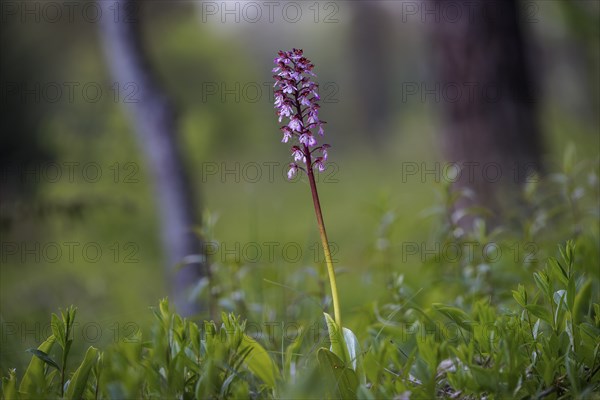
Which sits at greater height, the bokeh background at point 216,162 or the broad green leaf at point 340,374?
the bokeh background at point 216,162

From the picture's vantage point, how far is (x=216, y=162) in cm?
1423

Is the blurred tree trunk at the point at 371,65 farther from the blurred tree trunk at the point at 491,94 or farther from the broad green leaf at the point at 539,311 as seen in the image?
the broad green leaf at the point at 539,311

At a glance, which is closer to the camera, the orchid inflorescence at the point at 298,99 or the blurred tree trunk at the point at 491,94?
the orchid inflorescence at the point at 298,99

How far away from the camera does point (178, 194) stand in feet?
15.2

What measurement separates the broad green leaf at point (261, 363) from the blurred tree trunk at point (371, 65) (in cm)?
2180

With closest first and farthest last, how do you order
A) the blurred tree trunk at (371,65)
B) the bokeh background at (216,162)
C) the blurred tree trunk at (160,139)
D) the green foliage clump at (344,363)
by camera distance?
1. the green foliage clump at (344,363)
2. the bokeh background at (216,162)
3. the blurred tree trunk at (160,139)
4. the blurred tree trunk at (371,65)

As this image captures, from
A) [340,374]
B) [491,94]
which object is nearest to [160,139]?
[491,94]

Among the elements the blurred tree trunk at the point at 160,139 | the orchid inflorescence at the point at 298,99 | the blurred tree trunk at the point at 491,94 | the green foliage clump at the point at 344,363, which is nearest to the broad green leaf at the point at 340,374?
the green foliage clump at the point at 344,363

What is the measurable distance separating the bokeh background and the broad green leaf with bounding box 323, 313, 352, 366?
0.21 metres

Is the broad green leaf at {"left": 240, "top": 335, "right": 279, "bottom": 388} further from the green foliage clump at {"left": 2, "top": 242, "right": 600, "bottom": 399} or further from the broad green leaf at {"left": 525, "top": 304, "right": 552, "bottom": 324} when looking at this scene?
the broad green leaf at {"left": 525, "top": 304, "right": 552, "bottom": 324}

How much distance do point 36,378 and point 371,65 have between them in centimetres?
2628

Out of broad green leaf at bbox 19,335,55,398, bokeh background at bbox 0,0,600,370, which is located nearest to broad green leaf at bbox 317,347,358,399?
bokeh background at bbox 0,0,600,370

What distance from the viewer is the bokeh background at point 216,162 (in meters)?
2.87

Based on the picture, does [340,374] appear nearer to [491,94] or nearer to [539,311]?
[539,311]
